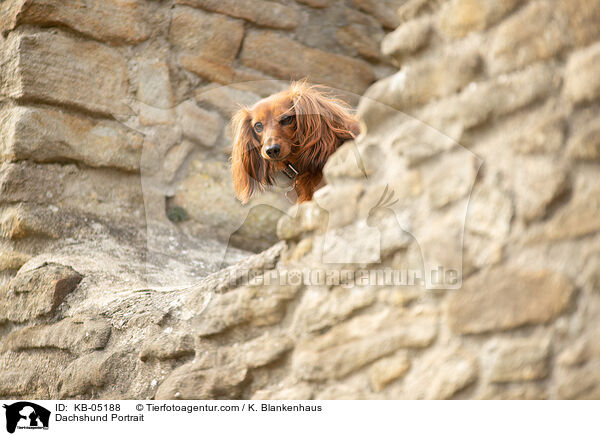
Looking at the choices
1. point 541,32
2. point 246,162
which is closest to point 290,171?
point 246,162

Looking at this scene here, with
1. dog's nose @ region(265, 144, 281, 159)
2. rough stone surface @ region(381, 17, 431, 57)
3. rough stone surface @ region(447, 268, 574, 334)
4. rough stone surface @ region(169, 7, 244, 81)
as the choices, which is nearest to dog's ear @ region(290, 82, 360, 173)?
dog's nose @ region(265, 144, 281, 159)

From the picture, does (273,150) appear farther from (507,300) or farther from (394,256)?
(507,300)

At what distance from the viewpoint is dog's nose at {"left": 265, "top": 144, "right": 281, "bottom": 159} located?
3238 mm

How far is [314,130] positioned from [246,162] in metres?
0.48

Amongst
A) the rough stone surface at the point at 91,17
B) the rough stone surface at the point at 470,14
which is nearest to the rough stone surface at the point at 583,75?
the rough stone surface at the point at 470,14

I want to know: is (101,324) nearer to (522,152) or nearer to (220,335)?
(220,335)

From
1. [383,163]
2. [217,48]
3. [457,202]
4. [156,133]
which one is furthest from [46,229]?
[457,202]

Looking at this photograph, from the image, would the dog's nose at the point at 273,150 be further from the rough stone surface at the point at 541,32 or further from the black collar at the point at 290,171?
the rough stone surface at the point at 541,32

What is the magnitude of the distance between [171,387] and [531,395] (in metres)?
1.07

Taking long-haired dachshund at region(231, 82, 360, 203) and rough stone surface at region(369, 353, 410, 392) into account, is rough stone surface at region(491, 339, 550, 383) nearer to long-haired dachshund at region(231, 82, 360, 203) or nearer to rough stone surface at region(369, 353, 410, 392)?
rough stone surface at region(369, 353, 410, 392)
